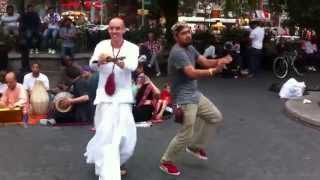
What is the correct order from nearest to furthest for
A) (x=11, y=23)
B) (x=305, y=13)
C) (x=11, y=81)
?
(x=11, y=81) < (x=11, y=23) < (x=305, y=13)

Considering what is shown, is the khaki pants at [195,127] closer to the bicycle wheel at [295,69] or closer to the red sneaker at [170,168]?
the red sneaker at [170,168]

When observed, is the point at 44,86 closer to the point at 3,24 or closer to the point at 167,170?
the point at 167,170

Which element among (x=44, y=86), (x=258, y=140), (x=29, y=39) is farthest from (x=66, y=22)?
(x=258, y=140)

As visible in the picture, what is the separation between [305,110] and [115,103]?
6.55 m

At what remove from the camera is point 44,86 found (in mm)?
12836

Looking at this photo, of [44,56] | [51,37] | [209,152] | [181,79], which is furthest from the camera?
[51,37]

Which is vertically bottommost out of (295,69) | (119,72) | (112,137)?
(295,69)

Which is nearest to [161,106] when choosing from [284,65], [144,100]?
[144,100]

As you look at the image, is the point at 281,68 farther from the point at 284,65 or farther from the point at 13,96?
the point at 13,96

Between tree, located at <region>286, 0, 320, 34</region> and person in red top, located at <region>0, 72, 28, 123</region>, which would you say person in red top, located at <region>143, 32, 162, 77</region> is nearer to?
tree, located at <region>286, 0, 320, 34</region>

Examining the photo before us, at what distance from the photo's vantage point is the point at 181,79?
7.41m

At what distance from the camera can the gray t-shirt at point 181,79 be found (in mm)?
7309

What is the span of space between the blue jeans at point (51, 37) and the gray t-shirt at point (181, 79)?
51.5 feet

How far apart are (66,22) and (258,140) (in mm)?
13252
